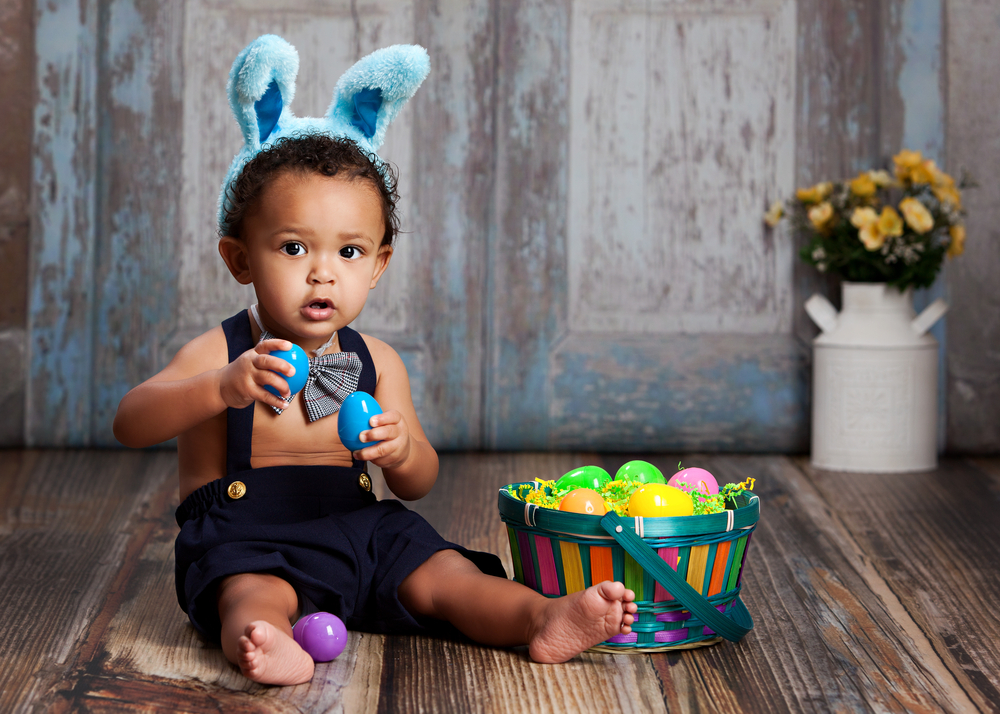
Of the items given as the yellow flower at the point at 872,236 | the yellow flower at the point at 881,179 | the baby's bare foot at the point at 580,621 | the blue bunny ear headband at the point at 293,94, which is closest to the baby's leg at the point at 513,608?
the baby's bare foot at the point at 580,621

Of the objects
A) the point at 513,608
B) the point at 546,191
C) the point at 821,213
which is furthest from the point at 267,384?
the point at 821,213

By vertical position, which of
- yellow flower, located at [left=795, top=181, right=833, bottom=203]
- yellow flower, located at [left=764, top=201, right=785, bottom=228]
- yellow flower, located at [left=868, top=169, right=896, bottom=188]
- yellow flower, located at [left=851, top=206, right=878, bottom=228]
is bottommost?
yellow flower, located at [left=851, top=206, right=878, bottom=228]

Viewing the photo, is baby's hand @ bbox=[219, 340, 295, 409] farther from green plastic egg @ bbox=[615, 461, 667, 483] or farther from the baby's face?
green plastic egg @ bbox=[615, 461, 667, 483]

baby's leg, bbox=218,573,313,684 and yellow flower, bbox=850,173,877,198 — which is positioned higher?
yellow flower, bbox=850,173,877,198

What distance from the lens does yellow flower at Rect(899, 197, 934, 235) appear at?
2.23 m

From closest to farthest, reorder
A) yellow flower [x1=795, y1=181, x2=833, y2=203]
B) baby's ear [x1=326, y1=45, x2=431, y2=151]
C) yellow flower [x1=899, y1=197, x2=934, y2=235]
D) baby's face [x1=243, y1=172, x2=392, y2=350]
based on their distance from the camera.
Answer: baby's face [x1=243, y1=172, x2=392, y2=350]
baby's ear [x1=326, y1=45, x2=431, y2=151]
yellow flower [x1=899, y1=197, x2=934, y2=235]
yellow flower [x1=795, y1=181, x2=833, y2=203]

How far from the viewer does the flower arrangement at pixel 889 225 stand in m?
2.26

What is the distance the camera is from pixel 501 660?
109cm

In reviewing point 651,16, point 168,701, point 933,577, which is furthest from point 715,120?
point 168,701

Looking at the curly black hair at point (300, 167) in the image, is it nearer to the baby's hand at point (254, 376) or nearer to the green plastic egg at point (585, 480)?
the baby's hand at point (254, 376)

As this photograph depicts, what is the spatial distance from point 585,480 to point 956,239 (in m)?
1.47

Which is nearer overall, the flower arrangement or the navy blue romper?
the navy blue romper

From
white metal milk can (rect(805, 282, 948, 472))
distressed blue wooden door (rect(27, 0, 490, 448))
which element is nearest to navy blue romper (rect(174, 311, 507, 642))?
distressed blue wooden door (rect(27, 0, 490, 448))

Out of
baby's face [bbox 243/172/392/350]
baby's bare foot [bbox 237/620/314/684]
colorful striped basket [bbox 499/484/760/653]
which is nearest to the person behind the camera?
baby's bare foot [bbox 237/620/314/684]
